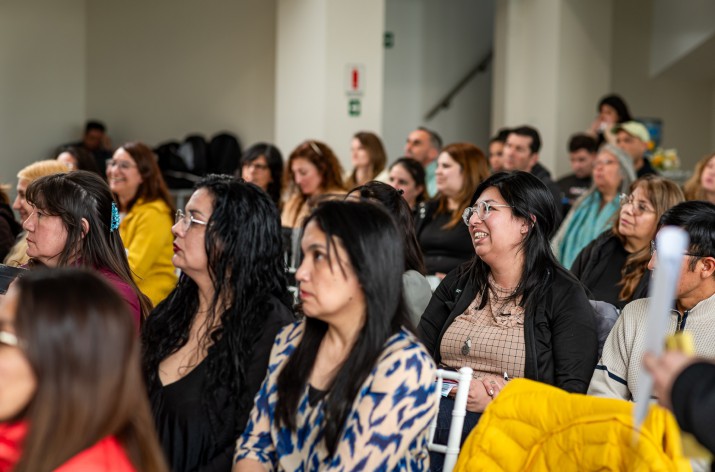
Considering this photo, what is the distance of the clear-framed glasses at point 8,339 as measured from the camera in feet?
4.59

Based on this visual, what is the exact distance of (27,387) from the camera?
141 cm

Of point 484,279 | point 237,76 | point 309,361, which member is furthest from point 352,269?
point 237,76

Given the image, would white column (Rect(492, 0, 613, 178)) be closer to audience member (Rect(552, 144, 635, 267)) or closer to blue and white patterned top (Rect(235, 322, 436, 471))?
audience member (Rect(552, 144, 635, 267))

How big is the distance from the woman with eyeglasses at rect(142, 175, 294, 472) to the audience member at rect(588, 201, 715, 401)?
877 mm

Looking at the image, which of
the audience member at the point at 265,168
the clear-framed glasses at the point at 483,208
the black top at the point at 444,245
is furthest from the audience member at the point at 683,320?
the audience member at the point at 265,168

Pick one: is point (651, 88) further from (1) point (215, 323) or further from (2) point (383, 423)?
(2) point (383, 423)

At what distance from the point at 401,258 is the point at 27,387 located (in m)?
0.84

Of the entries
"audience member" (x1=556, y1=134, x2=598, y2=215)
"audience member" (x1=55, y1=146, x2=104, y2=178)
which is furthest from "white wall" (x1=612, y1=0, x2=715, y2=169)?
"audience member" (x1=55, y1=146, x2=104, y2=178)

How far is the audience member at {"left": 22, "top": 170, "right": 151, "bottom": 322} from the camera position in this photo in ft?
9.70

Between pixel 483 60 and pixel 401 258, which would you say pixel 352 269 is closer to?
pixel 401 258

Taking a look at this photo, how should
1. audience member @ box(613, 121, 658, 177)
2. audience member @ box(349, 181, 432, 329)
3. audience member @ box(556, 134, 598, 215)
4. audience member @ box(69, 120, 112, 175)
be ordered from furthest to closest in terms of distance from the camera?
audience member @ box(69, 120, 112, 175)
audience member @ box(556, 134, 598, 215)
audience member @ box(613, 121, 658, 177)
audience member @ box(349, 181, 432, 329)

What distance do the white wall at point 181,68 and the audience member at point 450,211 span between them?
153 inches

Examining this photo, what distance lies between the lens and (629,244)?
399cm

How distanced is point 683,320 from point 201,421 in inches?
50.9
